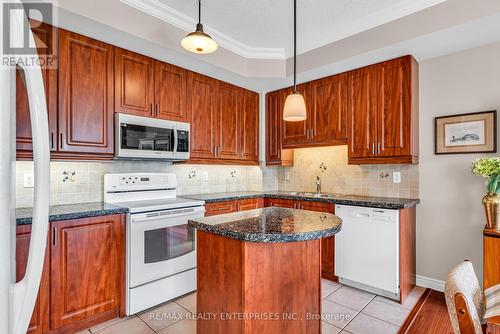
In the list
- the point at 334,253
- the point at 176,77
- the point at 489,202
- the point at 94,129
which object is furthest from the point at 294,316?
the point at 176,77

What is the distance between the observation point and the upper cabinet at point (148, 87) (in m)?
2.62

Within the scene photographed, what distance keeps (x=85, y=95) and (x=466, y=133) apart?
354 centimetres

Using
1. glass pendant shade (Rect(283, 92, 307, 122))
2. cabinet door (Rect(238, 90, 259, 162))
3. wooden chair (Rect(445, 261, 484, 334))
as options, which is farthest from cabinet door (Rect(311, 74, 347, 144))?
wooden chair (Rect(445, 261, 484, 334))

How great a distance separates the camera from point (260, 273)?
1.48 metres

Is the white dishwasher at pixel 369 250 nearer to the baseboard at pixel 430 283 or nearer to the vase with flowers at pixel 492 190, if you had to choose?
the baseboard at pixel 430 283

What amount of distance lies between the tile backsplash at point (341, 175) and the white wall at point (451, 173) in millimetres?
186

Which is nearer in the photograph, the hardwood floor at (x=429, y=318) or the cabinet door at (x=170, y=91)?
the hardwood floor at (x=429, y=318)

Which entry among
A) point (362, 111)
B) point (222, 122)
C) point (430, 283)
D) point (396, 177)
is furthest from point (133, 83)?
point (430, 283)

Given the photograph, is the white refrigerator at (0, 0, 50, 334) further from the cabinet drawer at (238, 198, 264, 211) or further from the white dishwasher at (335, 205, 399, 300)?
→ the cabinet drawer at (238, 198, 264, 211)

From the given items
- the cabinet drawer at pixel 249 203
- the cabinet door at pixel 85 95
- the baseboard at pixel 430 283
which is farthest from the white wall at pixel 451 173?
the cabinet door at pixel 85 95

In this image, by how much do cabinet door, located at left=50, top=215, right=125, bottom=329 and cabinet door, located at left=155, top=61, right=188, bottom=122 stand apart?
48.4 inches

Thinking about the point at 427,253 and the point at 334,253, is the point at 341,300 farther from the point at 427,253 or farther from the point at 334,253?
the point at 427,253

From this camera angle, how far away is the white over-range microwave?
8.46ft

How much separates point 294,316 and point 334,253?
5.26 feet
